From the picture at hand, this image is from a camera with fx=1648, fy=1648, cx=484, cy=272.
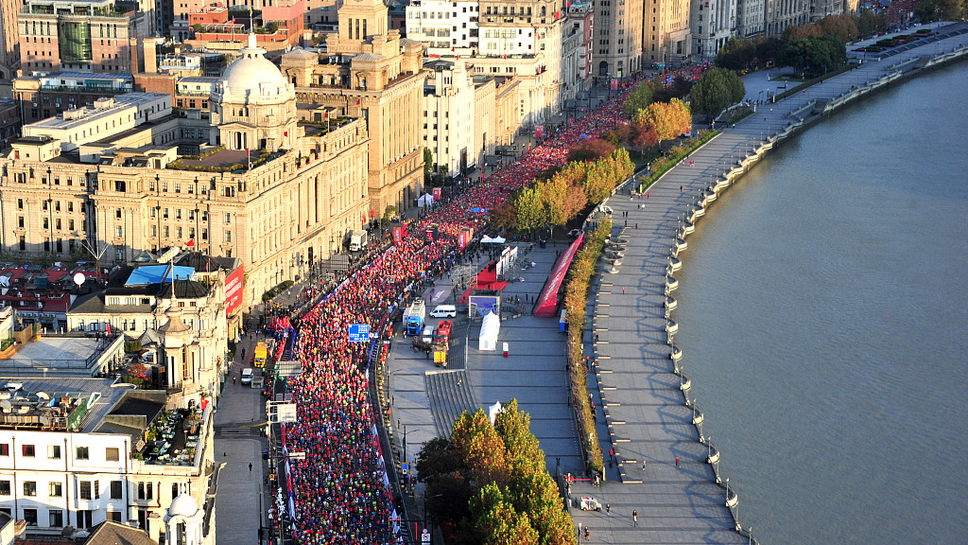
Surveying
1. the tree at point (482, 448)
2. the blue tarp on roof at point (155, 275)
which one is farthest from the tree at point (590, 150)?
the tree at point (482, 448)

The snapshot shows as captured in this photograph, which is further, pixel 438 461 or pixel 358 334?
pixel 358 334

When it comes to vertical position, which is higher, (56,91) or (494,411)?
(56,91)

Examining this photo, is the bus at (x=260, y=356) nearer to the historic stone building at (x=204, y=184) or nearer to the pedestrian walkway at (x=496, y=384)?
the pedestrian walkway at (x=496, y=384)

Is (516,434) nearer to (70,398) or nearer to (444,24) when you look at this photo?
(70,398)

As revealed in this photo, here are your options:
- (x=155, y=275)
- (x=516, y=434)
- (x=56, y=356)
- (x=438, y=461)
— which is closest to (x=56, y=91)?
(x=155, y=275)

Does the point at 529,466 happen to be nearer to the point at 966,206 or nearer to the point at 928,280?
the point at 928,280

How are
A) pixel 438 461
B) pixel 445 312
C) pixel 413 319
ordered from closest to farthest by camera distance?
pixel 438 461, pixel 413 319, pixel 445 312
